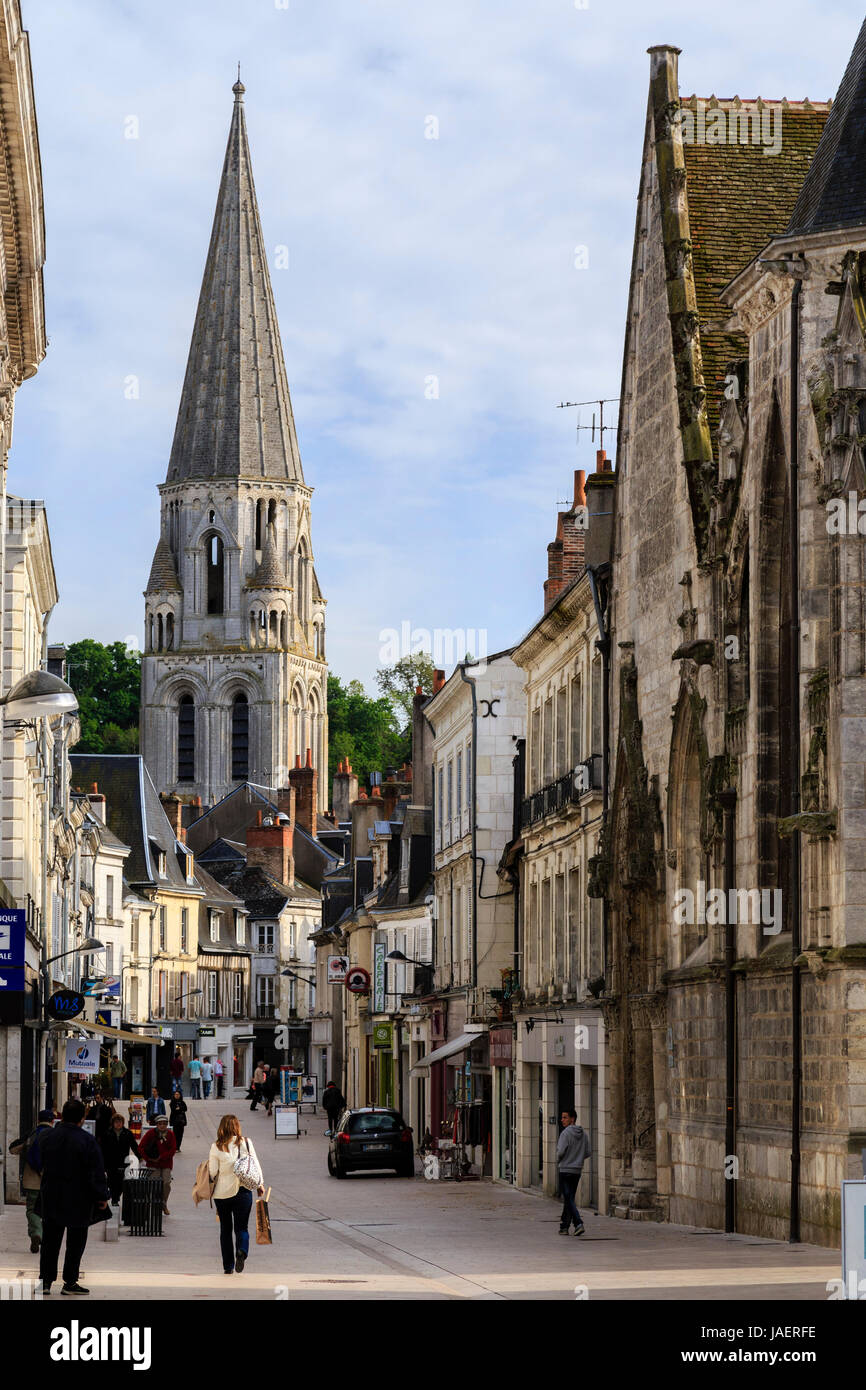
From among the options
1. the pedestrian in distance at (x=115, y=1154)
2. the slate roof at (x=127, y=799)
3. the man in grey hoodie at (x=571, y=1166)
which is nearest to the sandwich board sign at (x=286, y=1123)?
the pedestrian in distance at (x=115, y=1154)

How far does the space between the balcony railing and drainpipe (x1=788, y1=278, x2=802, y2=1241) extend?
10116mm

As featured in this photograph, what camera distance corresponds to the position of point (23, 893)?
1291 inches

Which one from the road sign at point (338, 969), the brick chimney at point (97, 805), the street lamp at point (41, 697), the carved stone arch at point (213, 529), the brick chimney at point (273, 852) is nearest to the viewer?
the street lamp at point (41, 697)

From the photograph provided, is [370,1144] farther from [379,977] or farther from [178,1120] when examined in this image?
[379,977]

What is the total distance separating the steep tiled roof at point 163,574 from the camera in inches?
5940

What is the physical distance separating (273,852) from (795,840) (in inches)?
3585

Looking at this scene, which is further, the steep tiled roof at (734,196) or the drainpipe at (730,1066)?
the steep tiled roof at (734,196)

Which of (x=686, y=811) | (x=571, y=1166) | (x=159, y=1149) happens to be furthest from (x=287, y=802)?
(x=571, y=1166)

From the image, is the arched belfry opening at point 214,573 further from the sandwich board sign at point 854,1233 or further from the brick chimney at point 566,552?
the sandwich board sign at point 854,1233

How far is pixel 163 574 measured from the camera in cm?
15125

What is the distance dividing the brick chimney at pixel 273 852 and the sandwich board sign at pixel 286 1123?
53.2m

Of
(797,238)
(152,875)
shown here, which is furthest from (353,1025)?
(797,238)

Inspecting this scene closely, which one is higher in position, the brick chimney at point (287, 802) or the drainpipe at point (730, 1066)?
the brick chimney at point (287, 802)

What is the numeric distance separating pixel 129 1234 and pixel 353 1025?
1888 inches
